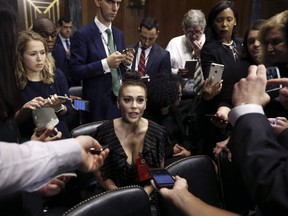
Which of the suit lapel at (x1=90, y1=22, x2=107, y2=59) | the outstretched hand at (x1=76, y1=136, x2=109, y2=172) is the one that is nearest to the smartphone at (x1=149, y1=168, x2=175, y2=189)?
the outstretched hand at (x1=76, y1=136, x2=109, y2=172)

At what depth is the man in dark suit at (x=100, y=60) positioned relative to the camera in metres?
2.38

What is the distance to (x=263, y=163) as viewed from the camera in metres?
0.73

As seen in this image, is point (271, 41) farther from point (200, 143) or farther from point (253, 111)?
point (200, 143)

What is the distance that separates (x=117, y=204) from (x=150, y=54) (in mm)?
2006

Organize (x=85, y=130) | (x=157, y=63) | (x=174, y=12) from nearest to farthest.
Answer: (x=85, y=130)
(x=157, y=63)
(x=174, y=12)

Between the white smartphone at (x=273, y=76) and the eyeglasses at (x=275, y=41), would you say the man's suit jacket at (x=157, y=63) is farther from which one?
the white smartphone at (x=273, y=76)

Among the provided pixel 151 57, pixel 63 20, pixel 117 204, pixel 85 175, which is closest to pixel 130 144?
pixel 85 175

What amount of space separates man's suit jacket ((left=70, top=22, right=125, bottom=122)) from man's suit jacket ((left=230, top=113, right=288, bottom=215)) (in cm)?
173

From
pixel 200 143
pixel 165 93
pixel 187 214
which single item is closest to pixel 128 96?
pixel 165 93

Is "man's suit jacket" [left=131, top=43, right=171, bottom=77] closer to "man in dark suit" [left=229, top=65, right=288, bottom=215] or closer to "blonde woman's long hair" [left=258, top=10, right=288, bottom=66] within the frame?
"blonde woman's long hair" [left=258, top=10, right=288, bottom=66]

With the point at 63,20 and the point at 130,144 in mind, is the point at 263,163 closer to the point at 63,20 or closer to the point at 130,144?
the point at 130,144

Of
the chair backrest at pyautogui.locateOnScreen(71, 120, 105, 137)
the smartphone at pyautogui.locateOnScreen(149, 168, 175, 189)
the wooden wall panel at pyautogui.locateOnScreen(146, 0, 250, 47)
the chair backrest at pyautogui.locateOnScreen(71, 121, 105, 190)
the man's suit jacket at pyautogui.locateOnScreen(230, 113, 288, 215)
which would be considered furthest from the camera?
the wooden wall panel at pyautogui.locateOnScreen(146, 0, 250, 47)

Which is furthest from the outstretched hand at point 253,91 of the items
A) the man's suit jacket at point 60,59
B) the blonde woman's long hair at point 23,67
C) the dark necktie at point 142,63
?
the man's suit jacket at point 60,59

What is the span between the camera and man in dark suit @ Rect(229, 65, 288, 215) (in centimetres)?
71
